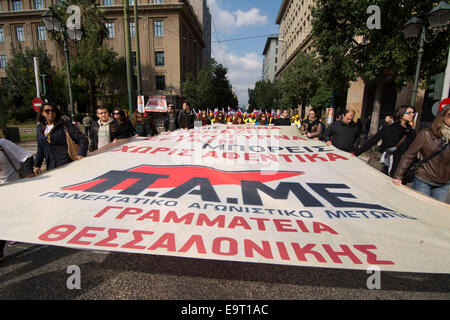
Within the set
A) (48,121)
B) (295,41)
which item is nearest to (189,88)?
(295,41)

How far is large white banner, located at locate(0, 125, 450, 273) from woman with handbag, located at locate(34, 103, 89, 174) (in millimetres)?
515

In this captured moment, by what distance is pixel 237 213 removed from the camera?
212 cm

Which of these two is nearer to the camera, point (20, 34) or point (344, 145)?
point (344, 145)

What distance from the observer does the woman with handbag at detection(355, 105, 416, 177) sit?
13.9 feet

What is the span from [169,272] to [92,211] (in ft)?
3.78

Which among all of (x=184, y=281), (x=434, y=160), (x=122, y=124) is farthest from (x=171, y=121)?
(x=434, y=160)

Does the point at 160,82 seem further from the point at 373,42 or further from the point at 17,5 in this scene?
the point at 373,42

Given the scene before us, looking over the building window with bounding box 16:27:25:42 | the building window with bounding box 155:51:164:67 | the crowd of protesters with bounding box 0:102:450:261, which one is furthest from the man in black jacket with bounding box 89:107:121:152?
the building window with bounding box 16:27:25:42

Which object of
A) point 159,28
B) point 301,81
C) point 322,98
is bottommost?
point 322,98

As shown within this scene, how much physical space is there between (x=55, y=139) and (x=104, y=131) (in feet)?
3.80

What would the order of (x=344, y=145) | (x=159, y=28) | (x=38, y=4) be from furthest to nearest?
(x=38, y=4), (x=159, y=28), (x=344, y=145)

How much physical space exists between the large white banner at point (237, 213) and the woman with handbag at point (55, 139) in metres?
0.52

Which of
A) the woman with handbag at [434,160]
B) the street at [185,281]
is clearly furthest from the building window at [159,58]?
the woman with handbag at [434,160]
